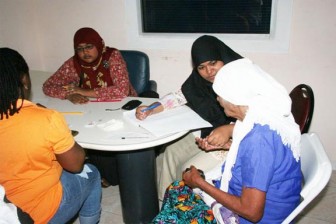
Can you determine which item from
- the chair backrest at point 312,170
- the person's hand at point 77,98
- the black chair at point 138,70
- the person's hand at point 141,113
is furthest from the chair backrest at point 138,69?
the chair backrest at point 312,170

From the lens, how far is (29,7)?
10.1 ft

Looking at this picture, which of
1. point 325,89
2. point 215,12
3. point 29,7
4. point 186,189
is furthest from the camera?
point 29,7

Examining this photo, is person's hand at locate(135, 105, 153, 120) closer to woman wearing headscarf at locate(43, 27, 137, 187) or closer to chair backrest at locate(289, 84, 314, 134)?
woman wearing headscarf at locate(43, 27, 137, 187)

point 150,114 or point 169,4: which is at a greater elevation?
point 169,4

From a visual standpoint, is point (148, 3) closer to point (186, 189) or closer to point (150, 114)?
point (150, 114)

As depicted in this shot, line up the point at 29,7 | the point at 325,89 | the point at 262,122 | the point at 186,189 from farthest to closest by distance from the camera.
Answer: the point at 29,7, the point at 325,89, the point at 186,189, the point at 262,122

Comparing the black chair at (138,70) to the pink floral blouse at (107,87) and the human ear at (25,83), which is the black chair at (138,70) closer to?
the pink floral blouse at (107,87)

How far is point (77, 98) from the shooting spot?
6.98 feet

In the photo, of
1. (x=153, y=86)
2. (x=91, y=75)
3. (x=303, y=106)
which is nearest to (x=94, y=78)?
(x=91, y=75)

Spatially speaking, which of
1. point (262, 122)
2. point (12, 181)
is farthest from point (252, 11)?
point (12, 181)

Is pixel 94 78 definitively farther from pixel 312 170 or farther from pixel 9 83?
pixel 312 170

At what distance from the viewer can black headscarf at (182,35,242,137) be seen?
182 cm

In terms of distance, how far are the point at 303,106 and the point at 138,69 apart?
1476 mm

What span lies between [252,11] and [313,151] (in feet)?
5.65
